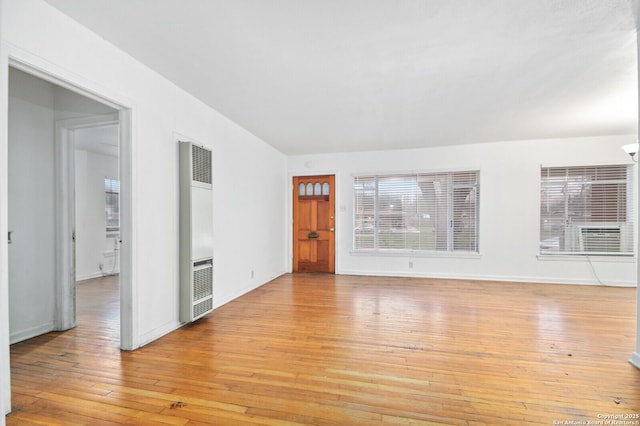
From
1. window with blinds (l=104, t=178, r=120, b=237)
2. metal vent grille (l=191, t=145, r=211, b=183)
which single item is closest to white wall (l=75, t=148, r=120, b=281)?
window with blinds (l=104, t=178, r=120, b=237)

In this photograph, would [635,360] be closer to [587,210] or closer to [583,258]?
[583,258]

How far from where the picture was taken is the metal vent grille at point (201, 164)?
134 inches

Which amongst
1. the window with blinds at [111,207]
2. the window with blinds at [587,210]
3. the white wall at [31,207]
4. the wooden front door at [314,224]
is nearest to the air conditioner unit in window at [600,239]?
the window with blinds at [587,210]

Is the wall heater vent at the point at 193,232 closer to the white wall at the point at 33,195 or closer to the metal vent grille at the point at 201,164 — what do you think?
the metal vent grille at the point at 201,164

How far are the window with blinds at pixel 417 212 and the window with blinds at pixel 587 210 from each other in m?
1.22

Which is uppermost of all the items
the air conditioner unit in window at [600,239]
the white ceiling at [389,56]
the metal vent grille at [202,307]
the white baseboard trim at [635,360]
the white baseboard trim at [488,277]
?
the white ceiling at [389,56]

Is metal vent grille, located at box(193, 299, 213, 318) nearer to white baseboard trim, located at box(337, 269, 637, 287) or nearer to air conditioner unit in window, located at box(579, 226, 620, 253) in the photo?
white baseboard trim, located at box(337, 269, 637, 287)

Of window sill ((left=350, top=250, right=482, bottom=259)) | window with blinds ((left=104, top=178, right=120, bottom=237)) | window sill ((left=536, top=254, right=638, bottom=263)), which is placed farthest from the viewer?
window with blinds ((left=104, top=178, right=120, bottom=237))

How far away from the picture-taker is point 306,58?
2752 mm

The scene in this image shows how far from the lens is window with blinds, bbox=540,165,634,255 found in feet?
17.8

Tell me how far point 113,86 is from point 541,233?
22.2 feet

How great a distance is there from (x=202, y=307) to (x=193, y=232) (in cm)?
87

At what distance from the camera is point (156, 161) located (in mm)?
3078

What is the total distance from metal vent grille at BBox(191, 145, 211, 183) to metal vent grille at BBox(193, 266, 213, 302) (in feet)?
3.39
